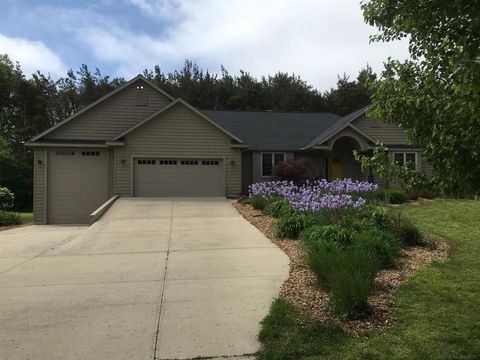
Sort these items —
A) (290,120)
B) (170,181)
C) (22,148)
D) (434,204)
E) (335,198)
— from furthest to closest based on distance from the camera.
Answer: (22,148) < (290,120) < (170,181) < (434,204) < (335,198)

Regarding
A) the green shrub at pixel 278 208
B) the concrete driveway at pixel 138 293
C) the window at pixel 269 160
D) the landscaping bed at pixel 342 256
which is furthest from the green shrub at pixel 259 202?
the window at pixel 269 160

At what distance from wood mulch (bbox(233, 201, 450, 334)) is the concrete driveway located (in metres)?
0.25

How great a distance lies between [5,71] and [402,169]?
46.7 m

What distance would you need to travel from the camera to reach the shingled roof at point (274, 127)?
24.5 metres

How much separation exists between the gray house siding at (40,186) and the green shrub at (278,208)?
37.8ft

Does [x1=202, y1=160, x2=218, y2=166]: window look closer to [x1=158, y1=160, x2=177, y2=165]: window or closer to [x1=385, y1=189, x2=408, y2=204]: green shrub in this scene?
[x1=158, y1=160, x2=177, y2=165]: window

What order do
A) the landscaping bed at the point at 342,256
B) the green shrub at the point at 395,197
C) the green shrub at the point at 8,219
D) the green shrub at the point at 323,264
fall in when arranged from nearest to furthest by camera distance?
the landscaping bed at the point at 342,256 < the green shrub at the point at 323,264 < the green shrub at the point at 395,197 < the green shrub at the point at 8,219

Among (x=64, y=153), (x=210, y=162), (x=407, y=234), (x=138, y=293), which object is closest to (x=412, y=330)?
(x=138, y=293)

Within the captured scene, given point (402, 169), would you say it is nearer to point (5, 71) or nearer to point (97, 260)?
point (97, 260)

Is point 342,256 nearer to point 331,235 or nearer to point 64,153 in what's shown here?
point 331,235

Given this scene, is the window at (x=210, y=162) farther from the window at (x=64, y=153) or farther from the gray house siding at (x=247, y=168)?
the window at (x=64, y=153)

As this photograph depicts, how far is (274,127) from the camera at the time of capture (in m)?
26.8

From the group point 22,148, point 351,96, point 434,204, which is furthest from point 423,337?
point 351,96

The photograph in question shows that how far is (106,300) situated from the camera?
21.0 ft
